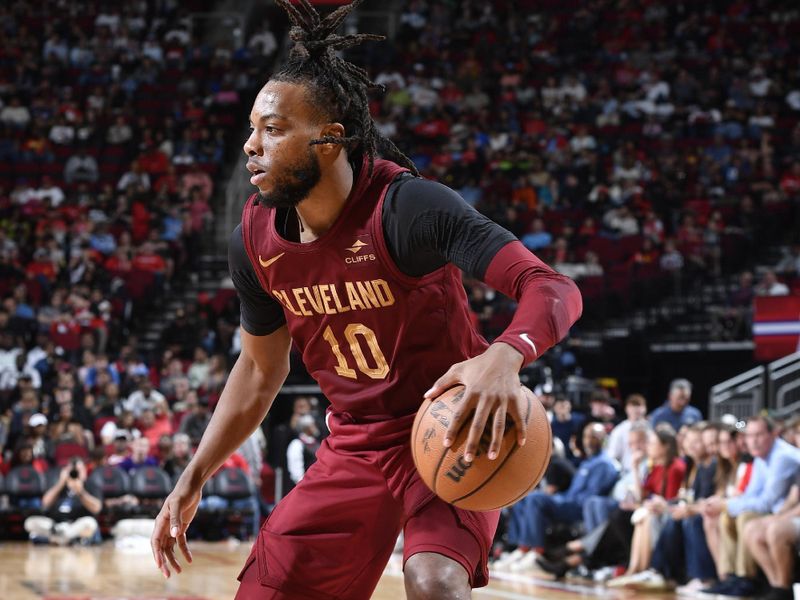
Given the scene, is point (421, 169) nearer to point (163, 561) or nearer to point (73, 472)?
point (73, 472)

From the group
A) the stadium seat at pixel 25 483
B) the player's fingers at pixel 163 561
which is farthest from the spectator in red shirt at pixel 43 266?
the player's fingers at pixel 163 561

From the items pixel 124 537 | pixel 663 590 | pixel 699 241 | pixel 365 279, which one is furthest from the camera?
pixel 699 241


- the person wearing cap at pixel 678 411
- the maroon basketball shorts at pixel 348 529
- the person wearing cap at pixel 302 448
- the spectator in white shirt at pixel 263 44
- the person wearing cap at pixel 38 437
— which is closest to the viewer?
the maroon basketball shorts at pixel 348 529

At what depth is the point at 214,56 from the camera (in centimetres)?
2159

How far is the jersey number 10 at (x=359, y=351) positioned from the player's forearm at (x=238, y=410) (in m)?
0.46

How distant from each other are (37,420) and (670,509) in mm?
6884

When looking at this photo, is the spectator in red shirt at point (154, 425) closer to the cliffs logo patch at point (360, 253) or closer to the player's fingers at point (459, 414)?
the cliffs logo patch at point (360, 253)

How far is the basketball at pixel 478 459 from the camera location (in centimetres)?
260

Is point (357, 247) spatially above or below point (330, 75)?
below

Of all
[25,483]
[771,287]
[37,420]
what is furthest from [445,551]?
[771,287]

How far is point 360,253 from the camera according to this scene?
3096 millimetres

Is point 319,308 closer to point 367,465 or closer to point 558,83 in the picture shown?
point 367,465

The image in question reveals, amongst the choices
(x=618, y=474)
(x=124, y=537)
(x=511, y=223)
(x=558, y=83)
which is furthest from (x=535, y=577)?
(x=558, y=83)

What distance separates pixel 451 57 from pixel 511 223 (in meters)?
6.02
